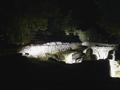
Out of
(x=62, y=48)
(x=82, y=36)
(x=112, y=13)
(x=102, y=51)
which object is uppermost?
(x=112, y=13)

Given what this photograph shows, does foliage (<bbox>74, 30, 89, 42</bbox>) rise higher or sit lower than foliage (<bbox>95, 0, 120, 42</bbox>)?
lower

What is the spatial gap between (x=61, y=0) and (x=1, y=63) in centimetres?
4502

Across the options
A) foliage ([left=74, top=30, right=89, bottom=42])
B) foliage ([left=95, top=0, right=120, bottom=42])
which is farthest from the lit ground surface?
foliage ([left=74, top=30, right=89, bottom=42])

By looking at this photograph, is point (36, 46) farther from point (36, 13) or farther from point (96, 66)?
point (96, 66)

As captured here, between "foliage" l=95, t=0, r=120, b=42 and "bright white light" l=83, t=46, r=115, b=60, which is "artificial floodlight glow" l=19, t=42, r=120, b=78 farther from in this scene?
"foliage" l=95, t=0, r=120, b=42

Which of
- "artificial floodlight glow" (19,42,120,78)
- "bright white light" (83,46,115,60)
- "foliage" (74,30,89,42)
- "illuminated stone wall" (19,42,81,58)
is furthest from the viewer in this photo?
"foliage" (74,30,89,42)

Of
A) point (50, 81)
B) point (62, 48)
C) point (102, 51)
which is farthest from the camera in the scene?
point (102, 51)

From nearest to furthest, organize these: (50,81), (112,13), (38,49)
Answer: (50,81) < (38,49) < (112,13)

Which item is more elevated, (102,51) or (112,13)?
(112,13)

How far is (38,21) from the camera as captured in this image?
66.4 ft

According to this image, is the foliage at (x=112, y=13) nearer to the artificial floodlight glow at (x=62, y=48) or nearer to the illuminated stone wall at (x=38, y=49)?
the artificial floodlight glow at (x=62, y=48)

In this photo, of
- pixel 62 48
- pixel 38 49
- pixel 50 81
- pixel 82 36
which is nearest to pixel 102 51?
pixel 62 48

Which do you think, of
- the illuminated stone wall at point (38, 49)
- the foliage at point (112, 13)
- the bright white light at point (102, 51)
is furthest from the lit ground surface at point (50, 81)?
the bright white light at point (102, 51)

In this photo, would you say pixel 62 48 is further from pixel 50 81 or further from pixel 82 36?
pixel 50 81
